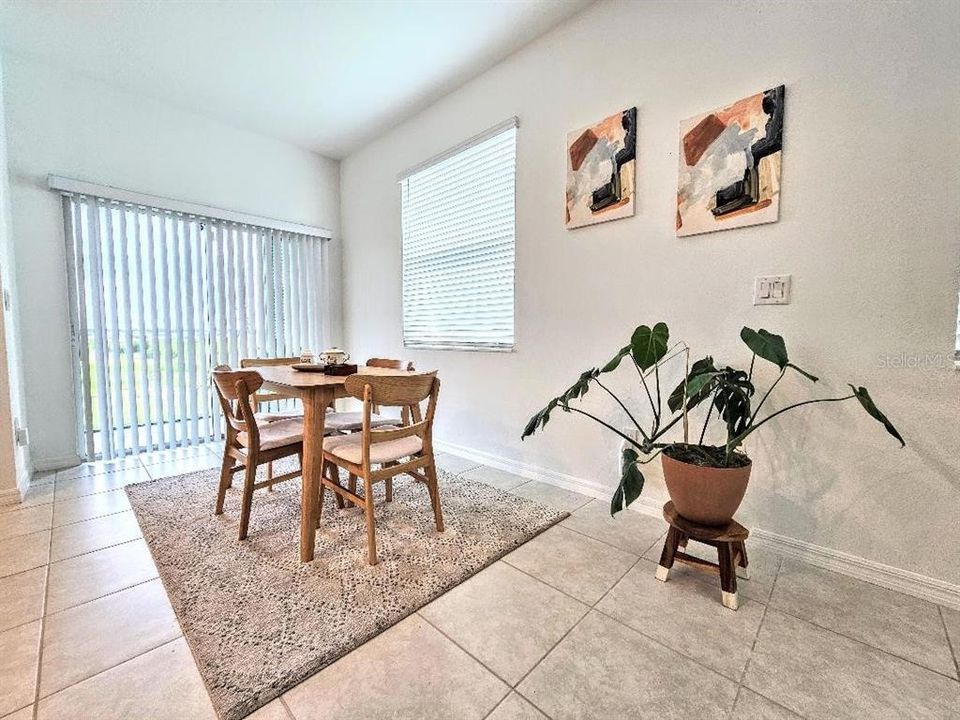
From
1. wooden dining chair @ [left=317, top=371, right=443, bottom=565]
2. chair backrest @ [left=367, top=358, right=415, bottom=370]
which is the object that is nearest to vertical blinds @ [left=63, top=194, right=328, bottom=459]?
chair backrest @ [left=367, top=358, right=415, bottom=370]

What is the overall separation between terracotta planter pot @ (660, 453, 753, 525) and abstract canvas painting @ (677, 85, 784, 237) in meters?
1.10

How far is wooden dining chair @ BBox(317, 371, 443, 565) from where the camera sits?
1.58m

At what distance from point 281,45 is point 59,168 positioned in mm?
1746

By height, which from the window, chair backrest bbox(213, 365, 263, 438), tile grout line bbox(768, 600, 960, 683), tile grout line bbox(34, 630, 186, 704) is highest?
the window

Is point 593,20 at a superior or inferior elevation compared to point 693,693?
superior

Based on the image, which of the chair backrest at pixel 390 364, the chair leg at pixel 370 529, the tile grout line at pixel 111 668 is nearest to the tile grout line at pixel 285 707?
the tile grout line at pixel 111 668

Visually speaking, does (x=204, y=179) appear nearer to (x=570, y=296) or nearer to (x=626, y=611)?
(x=570, y=296)

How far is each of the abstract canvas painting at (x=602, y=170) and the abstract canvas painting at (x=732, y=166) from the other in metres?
0.26

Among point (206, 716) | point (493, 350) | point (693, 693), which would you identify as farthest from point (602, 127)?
point (206, 716)

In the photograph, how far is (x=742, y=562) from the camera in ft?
4.95

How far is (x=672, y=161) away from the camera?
1.91 m

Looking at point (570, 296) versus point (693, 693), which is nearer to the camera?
point (693, 693)

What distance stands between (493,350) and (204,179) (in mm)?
2786

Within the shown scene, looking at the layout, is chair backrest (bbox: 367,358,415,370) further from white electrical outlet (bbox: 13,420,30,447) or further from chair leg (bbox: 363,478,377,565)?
white electrical outlet (bbox: 13,420,30,447)
